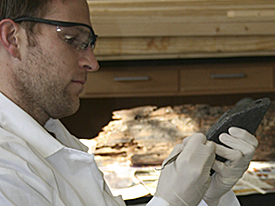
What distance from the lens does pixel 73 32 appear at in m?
1.00

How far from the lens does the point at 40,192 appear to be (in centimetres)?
78

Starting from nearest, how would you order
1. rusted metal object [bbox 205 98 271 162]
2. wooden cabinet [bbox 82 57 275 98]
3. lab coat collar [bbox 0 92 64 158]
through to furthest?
lab coat collar [bbox 0 92 64 158] < rusted metal object [bbox 205 98 271 162] < wooden cabinet [bbox 82 57 275 98]

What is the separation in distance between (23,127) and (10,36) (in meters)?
0.27

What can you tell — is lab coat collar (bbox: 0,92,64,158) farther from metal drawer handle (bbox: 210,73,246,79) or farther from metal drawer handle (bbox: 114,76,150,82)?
metal drawer handle (bbox: 210,73,246,79)

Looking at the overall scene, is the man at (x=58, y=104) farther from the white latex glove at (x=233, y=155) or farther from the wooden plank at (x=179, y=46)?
the wooden plank at (x=179, y=46)

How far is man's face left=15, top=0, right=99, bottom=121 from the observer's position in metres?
0.95

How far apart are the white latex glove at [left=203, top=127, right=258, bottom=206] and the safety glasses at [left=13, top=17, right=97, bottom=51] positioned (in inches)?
21.7

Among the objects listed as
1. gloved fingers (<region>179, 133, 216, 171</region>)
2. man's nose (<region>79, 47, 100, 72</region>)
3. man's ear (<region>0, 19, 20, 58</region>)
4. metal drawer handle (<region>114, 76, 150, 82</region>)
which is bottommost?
metal drawer handle (<region>114, 76, 150, 82</region>)

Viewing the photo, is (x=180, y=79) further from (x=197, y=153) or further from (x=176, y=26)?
(x=197, y=153)

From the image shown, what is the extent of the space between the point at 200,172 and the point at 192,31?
4.21 feet

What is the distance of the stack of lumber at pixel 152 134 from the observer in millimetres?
2037

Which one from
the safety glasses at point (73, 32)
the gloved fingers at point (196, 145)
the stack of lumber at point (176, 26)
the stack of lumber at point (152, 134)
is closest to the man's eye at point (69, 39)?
the safety glasses at point (73, 32)

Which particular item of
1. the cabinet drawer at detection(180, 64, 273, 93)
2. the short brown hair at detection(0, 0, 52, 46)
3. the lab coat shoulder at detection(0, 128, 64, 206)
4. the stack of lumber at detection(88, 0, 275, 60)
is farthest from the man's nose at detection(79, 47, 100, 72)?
the cabinet drawer at detection(180, 64, 273, 93)

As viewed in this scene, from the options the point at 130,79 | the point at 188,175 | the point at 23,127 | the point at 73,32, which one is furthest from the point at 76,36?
the point at 130,79
